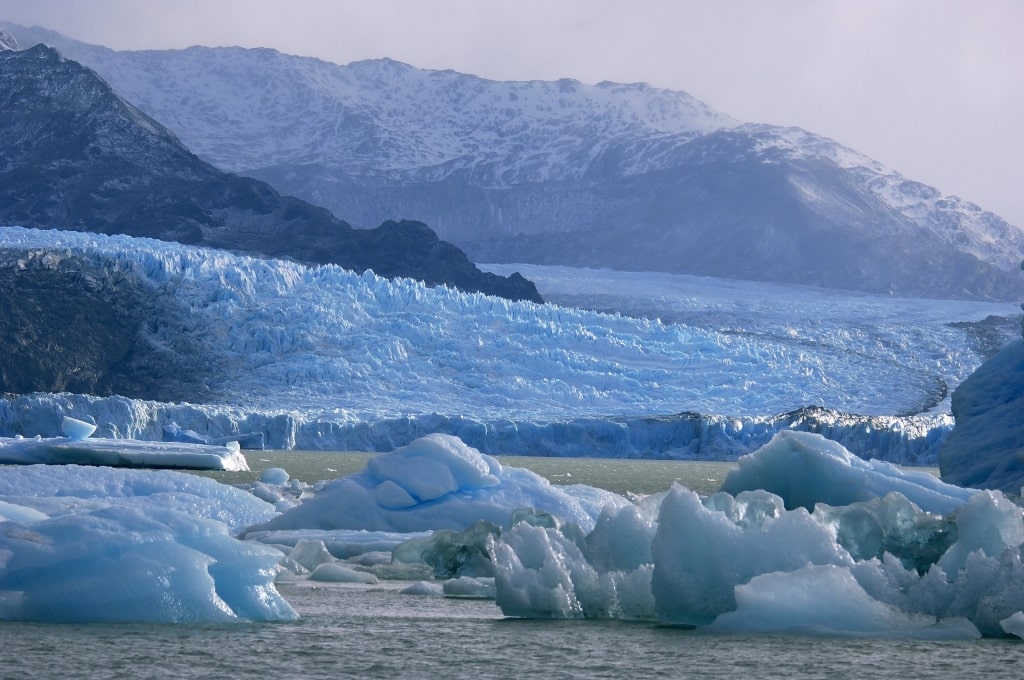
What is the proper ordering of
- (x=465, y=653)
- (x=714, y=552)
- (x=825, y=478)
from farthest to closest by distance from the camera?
(x=825, y=478), (x=714, y=552), (x=465, y=653)

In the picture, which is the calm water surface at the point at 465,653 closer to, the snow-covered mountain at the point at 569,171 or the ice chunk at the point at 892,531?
the ice chunk at the point at 892,531

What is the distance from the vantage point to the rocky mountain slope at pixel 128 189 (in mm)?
75062

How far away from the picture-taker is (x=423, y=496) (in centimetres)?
1352

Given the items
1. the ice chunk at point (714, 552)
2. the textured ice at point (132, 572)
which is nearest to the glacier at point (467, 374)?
the textured ice at point (132, 572)

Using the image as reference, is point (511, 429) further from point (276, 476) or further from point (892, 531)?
point (892, 531)

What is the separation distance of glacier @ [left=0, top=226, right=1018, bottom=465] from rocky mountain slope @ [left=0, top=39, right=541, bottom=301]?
27.2m

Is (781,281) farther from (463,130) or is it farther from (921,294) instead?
(463,130)

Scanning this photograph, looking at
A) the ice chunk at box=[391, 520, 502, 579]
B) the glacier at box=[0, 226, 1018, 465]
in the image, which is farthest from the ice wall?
the ice chunk at box=[391, 520, 502, 579]

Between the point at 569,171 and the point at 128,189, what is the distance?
3188cm

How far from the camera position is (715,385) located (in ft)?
145

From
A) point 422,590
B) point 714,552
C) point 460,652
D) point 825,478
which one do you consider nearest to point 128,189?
point 825,478

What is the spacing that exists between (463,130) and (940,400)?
6575 cm

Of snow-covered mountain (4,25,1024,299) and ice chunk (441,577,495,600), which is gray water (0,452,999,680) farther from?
snow-covered mountain (4,25,1024,299)

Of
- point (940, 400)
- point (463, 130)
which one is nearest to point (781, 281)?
point (463, 130)
